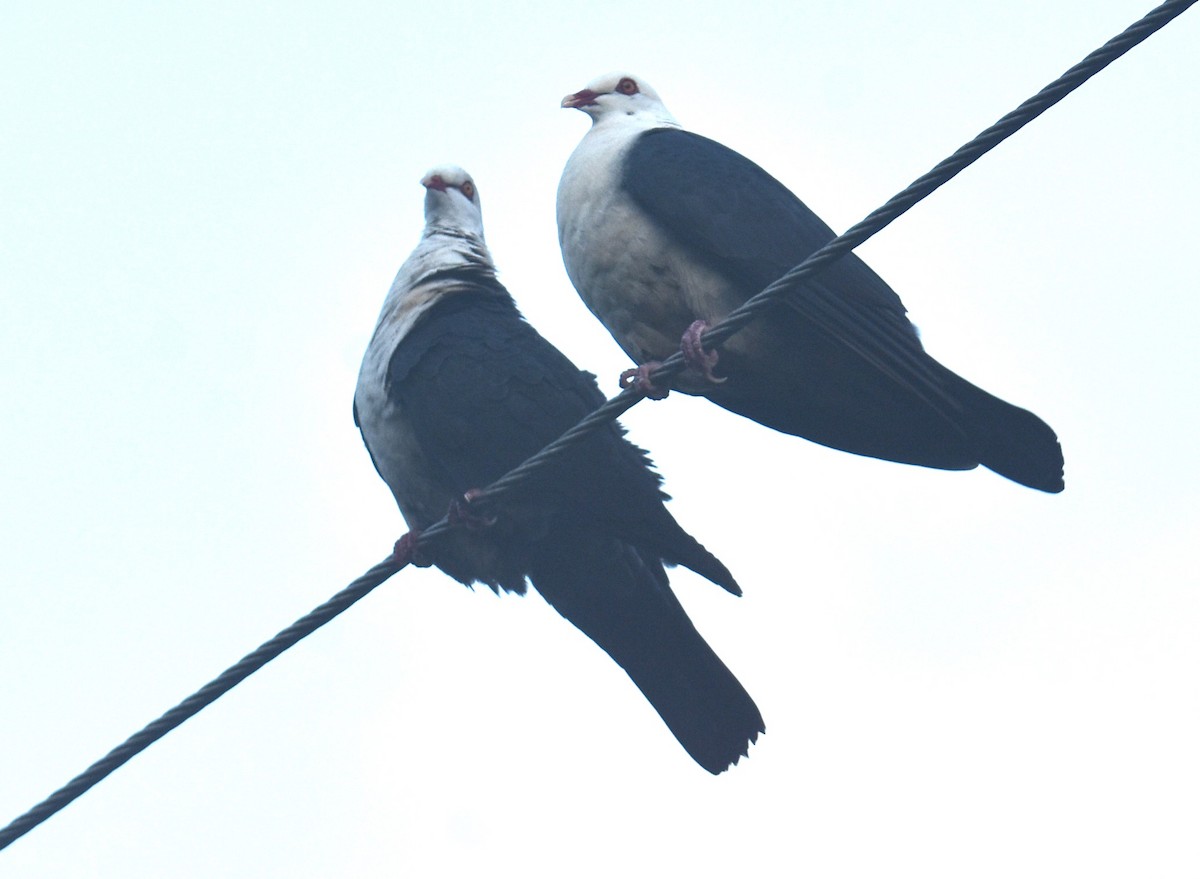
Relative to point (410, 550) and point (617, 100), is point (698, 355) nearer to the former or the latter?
point (410, 550)

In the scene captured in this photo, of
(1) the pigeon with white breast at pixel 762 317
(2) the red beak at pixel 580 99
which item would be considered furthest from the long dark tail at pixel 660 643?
(2) the red beak at pixel 580 99

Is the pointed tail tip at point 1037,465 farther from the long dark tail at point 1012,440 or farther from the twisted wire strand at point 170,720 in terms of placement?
the twisted wire strand at point 170,720

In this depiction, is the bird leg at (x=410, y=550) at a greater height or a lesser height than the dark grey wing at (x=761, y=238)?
lesser

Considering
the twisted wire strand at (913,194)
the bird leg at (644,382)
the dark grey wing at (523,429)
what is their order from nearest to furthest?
the twisted wire strand at (913,194), the bird leg at (644,382), the dark grey wing at (523,429)

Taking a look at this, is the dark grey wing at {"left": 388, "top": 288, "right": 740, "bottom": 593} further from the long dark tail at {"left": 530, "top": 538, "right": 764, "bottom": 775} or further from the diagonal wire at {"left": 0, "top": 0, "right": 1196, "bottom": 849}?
the diagonal wire at {"left": 0, "top": 0, "right": 1196, "bottom": 849}

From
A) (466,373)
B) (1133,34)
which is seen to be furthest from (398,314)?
(1133,34)

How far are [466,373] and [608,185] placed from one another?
76cm

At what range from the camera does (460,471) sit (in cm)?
526

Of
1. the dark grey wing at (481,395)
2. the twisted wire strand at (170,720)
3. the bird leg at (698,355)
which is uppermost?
the dark grey wing at (481,395)

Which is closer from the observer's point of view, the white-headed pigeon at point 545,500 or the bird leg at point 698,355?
the bird leg at point 698,355

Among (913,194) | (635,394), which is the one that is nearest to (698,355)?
(635,394)

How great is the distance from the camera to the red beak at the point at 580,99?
6.23 meters

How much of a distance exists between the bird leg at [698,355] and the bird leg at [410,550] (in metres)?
0.90

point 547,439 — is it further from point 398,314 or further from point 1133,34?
point 1133,34
